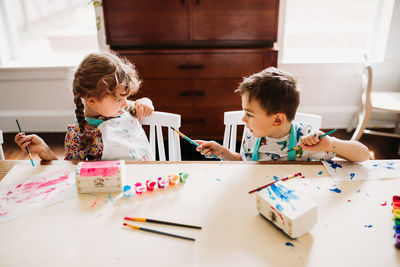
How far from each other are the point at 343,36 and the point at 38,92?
298 centimetres

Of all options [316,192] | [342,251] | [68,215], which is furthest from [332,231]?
[68,215]

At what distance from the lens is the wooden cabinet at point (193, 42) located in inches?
93.7

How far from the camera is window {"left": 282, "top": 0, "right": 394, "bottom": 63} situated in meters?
3.04

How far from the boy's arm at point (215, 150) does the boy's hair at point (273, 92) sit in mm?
244

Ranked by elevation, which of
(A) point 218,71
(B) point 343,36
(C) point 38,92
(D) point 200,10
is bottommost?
(C) point 38,92

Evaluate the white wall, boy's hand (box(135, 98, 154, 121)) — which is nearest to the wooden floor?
the white wall

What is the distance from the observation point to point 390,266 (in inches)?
29.5

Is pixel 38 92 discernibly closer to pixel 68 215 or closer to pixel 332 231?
→ pixel 68 215

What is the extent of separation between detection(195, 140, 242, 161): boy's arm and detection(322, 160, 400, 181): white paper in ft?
1.20

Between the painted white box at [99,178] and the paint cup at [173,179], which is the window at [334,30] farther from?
the painted white box at [99,178]

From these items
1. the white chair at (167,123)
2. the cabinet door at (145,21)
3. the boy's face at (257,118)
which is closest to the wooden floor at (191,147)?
the cabinet door at (145,21)

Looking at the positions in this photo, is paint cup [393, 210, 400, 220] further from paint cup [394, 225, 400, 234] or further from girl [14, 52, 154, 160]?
girl [14, 52, 154, 160]

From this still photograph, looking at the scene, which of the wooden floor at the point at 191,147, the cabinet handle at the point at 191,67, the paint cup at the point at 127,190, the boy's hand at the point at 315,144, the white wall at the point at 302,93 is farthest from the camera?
the white wall at the point at 302,93

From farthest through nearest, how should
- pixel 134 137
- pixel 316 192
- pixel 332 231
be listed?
pixel 134 137, pixel 316 192, pixel 332 231
